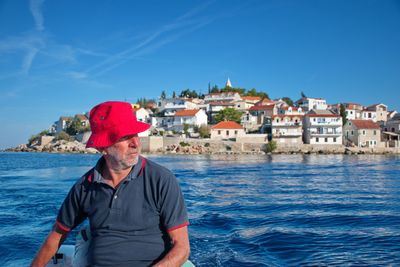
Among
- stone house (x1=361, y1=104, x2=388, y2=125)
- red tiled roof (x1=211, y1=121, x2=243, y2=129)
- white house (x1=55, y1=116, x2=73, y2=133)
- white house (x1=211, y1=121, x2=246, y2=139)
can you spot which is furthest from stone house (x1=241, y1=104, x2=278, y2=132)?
white house (x1=55, y1=116, x2=73, y2=133)

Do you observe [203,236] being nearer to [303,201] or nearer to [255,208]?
[255,208]

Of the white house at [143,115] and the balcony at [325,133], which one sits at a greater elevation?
the white house at [143,115]

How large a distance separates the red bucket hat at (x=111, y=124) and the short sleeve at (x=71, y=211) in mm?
395

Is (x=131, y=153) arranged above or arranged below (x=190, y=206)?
above

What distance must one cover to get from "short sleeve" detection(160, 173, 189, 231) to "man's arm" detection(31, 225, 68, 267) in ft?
2.85

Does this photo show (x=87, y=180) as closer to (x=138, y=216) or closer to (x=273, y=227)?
(x=138, y=216)

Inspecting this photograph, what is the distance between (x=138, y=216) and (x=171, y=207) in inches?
9.5

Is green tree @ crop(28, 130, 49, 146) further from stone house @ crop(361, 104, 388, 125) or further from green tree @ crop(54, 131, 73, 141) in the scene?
stone house @ crop(361, 104, 388, 125)

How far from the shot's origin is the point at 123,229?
2.54 metres

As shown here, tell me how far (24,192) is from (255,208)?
344 inches

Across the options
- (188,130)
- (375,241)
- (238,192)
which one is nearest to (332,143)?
(188,130)

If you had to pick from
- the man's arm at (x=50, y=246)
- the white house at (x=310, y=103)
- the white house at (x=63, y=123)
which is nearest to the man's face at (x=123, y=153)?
the man's arm at (x=50, y=246)

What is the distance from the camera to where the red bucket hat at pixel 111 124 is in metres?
2.49

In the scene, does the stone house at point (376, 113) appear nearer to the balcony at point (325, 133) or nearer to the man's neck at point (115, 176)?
the balcony at point (325, 133)
